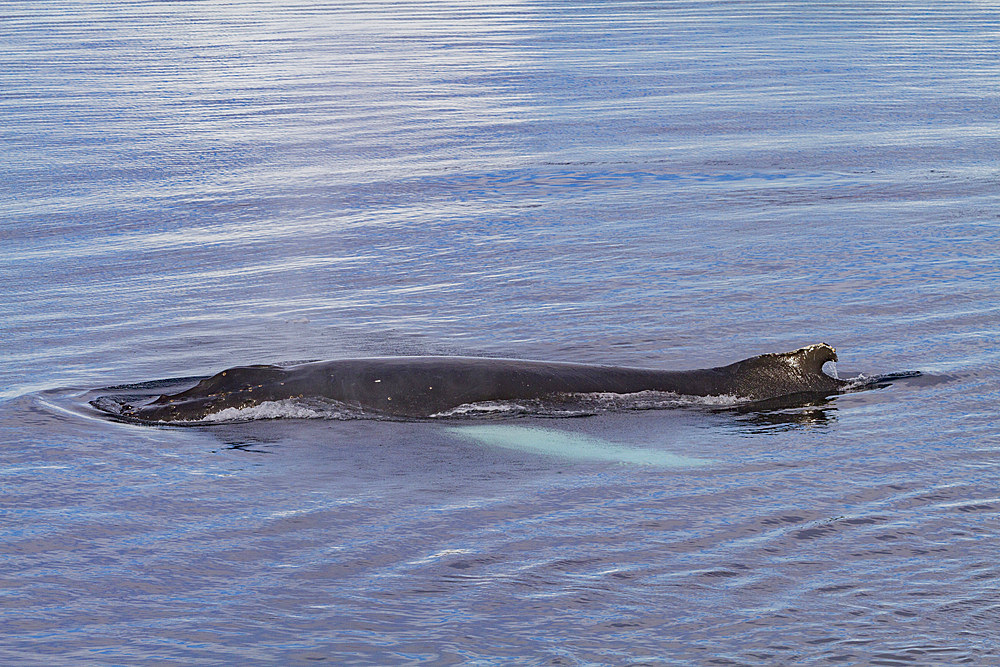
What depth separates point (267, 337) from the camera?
10023mm

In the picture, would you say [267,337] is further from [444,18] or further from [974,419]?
[444,18]

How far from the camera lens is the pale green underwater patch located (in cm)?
732

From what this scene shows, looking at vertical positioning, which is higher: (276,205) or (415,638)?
(276,205)

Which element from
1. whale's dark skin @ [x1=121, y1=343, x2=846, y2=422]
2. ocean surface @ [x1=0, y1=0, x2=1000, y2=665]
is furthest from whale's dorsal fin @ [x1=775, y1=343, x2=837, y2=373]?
ocean surface @ [x1=0, y1=0, x2=1000, y2=665]

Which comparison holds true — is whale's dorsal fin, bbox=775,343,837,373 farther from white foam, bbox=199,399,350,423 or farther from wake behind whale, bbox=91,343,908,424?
white foam, bbox=199,399,350,423

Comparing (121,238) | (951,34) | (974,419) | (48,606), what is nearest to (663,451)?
(974,419)

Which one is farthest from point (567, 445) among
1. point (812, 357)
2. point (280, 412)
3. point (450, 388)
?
point (812, 357)

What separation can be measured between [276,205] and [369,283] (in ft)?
14.2

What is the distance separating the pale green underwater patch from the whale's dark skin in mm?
350

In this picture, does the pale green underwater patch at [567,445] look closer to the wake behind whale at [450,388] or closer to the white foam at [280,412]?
the wake behind whale at [450,388]

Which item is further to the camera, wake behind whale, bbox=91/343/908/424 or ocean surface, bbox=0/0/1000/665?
wake behind whale, bbox=91/343/908/424

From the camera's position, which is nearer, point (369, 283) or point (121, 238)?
point (369, 283)

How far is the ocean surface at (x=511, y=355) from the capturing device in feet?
17.9

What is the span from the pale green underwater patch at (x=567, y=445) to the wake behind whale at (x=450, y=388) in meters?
0.28
